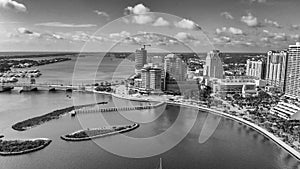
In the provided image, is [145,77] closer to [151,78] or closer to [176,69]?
[151,78]

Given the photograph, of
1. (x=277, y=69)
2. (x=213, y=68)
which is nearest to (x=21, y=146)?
(x=213, y=68)

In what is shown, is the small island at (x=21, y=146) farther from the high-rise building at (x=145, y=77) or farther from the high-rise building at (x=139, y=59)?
the high-rise building at (x=139, y=59)

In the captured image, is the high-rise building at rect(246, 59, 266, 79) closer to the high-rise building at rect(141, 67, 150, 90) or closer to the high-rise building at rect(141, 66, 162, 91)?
the high-rise building at rect(141, 66, 162, 91)

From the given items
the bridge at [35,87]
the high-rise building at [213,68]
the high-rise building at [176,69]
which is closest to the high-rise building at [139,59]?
the high-rise building at [176,69]

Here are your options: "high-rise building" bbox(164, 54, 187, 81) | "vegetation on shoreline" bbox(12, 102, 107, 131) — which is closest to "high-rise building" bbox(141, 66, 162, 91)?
"high-rise building" bbox(164, 54, 187, 81)

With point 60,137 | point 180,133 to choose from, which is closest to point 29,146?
point 60,137

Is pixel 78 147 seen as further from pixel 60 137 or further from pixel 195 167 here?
pixel 195 167
